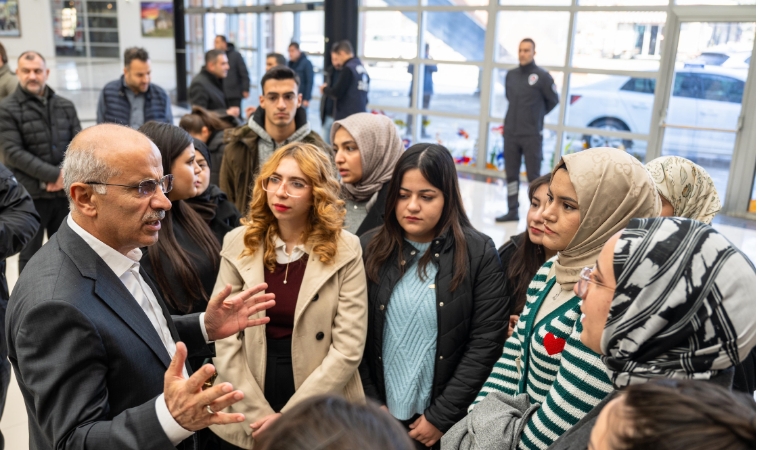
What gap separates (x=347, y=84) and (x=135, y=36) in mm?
15247

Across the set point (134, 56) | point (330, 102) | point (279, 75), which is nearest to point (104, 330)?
point (279, 75)

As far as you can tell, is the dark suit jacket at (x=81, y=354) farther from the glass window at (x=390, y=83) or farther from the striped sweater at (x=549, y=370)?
the glass window at (x=390, y=83)

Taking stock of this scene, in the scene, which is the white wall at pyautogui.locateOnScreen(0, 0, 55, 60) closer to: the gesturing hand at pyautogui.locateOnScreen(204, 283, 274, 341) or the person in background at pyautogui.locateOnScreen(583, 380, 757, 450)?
→ the gesturing hand at pyautogui.locateOnScreen(204, 283, 274, 341)

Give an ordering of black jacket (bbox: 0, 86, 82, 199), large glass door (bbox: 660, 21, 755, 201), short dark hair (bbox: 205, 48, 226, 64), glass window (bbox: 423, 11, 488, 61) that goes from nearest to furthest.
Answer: black jacket (bbox: 0, 86, 82, 199) → short dark hair (bbox: 205, 48, 226, 64) → large glass door (bbox: 660, 21, 755, 201) → glass window (bbox: 423, 11, 488, 61)

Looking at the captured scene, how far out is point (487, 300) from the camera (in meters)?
2.17

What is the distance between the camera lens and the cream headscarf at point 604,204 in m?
1.59

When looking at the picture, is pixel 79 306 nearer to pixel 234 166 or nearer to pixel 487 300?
pixel 487 300

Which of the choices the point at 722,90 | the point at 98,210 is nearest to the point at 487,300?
the point at 98,210

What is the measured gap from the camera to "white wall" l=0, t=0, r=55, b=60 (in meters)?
20.1

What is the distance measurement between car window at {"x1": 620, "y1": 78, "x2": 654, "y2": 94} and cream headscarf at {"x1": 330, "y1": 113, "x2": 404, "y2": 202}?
607cm

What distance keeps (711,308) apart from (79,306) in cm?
129

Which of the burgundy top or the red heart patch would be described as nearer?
the red heart patch

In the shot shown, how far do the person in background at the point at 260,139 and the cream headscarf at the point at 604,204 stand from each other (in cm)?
213

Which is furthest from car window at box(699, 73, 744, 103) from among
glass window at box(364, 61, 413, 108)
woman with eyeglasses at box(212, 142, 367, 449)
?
woman with eyeglasses at box(212, 142, 367, 449)
